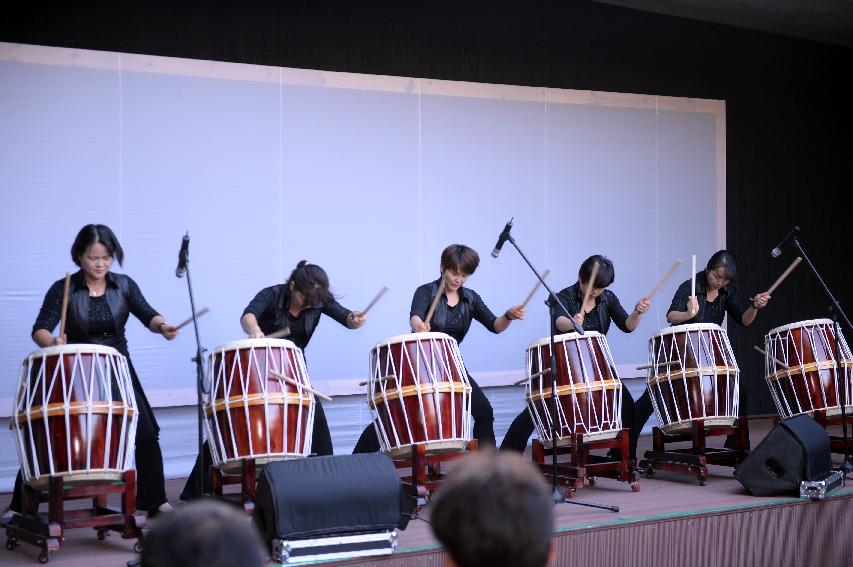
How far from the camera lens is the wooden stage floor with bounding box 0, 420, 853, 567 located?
3.76 meters

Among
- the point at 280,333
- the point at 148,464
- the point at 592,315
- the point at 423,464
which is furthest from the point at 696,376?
the point at 148,464

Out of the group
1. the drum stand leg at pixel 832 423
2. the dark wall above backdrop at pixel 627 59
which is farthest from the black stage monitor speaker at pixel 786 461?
the dark wall above backdrop at pixel 627 59

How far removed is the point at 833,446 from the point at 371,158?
3.16 m

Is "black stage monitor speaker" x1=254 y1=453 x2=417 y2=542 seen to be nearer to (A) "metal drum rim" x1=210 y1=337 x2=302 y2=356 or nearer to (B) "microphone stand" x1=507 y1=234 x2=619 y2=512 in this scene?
(A) "metal drum rim" x1=210 y1=337 x2=302 y2=356

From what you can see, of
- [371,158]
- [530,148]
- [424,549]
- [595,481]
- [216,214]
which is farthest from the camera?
[530,148]

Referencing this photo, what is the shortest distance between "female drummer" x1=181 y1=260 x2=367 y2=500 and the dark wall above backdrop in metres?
1.78

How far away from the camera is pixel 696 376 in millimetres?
5070

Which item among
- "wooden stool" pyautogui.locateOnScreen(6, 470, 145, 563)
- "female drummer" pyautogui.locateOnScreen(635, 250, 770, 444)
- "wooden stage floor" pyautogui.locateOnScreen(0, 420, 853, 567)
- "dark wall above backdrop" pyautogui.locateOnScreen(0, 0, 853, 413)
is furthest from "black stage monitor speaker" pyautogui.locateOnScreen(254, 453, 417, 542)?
"dark wall above backdrop" pyautogui.locateOnScreen(0, 0, 853, 413)

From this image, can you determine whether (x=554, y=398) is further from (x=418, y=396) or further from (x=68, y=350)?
(x=68, y=350)

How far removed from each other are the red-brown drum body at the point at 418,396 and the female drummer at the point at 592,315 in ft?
3.17

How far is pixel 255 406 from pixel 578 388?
5.22 ft

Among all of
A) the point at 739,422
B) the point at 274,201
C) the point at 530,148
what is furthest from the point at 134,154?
the point at 739,422

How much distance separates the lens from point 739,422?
5.39 m

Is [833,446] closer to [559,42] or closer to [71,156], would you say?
[559,42]
